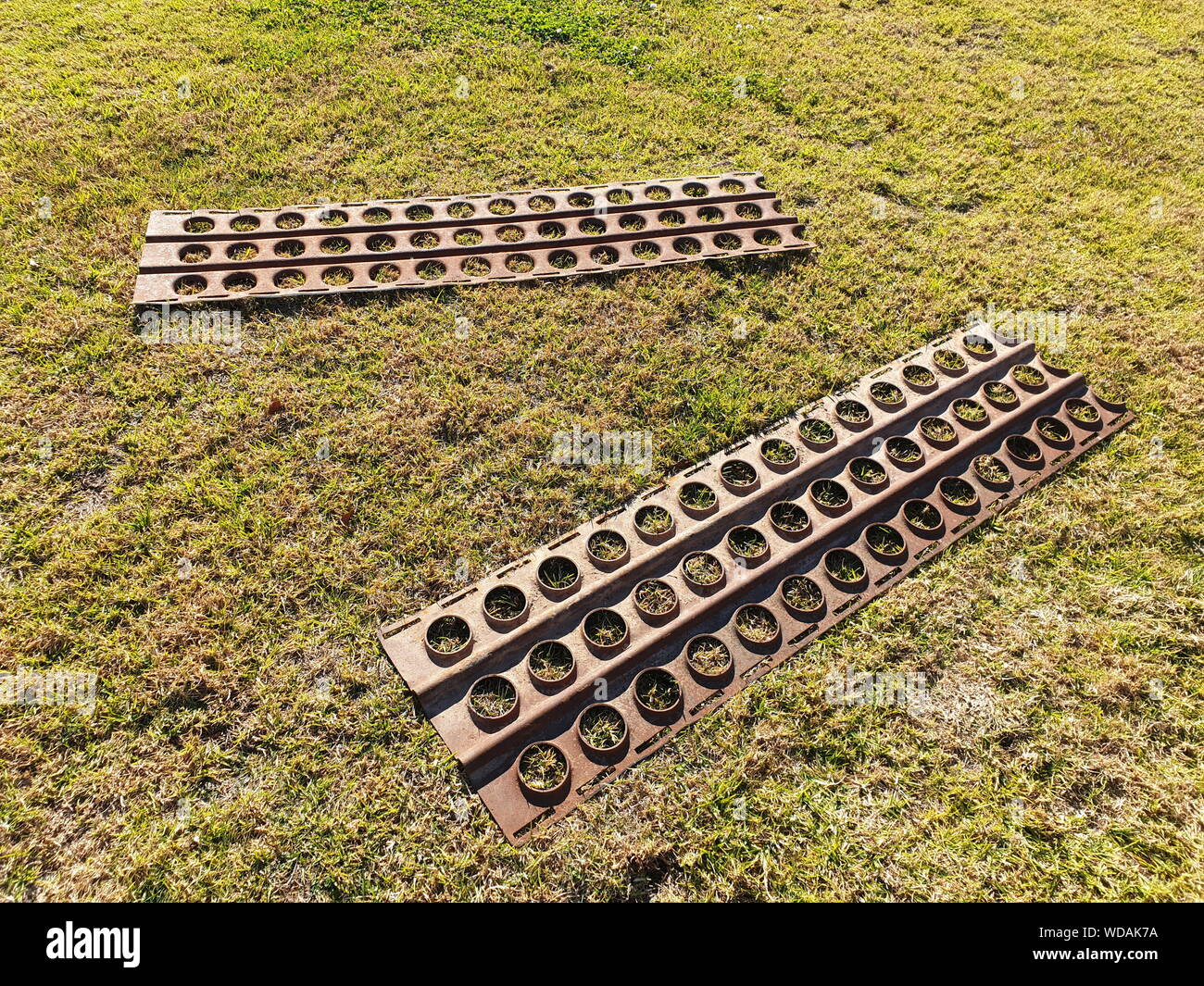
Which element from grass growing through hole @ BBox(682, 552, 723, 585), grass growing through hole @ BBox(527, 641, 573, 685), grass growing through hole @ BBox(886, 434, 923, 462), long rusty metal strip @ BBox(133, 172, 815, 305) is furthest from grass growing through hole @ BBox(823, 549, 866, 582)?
long rusty metal strip @ BBox(133, 172, 815, 305)

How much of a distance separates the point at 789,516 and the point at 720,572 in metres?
0.61

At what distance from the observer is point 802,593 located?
3.50 meters

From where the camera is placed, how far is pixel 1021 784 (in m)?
2.93

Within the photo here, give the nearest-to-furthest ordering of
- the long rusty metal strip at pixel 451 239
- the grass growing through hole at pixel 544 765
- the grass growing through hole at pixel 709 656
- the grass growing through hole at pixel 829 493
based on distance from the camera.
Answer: the grass growing through hole at pixel 544 765, the grass growing through hole at pixel 709 656, the grass growing through hole at pixel 829 493, the long rusty metal strip at pixel 451 239

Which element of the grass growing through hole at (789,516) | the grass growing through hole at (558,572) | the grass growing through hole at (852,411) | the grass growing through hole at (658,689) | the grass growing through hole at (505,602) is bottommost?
the grass growing through hole at (658,689)

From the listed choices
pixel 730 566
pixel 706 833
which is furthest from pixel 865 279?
pixel 706 833

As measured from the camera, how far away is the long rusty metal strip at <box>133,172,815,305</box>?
466cm

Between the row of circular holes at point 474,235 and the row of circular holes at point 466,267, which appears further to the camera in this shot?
the row of circular holes at point 474,235

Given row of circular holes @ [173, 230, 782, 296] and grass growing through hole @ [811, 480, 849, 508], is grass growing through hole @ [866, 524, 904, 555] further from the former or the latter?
row of circular holes @ [173, 230, 782, 296]

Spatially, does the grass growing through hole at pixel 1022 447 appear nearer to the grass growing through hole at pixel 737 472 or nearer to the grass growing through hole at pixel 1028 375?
the grass growing through hole at pixel 1028 375

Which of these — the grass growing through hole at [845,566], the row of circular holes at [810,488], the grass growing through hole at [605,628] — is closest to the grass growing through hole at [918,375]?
the row of circular holes at [810,488]

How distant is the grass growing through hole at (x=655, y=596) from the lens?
3.38 m

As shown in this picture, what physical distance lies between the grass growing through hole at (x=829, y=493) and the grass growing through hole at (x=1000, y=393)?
1455 millimetres

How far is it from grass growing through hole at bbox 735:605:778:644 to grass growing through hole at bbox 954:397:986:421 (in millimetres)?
2054
